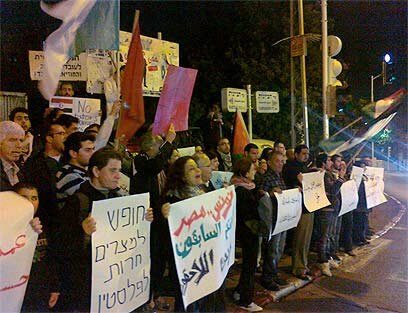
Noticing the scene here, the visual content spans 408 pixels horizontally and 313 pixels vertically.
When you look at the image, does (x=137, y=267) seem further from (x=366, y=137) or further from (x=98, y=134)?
(x=366, y=137)

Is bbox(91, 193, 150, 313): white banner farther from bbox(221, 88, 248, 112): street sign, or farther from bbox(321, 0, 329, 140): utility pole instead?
bbox(321, 0, 329, 140): utility pole

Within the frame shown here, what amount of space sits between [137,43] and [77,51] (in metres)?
0.71

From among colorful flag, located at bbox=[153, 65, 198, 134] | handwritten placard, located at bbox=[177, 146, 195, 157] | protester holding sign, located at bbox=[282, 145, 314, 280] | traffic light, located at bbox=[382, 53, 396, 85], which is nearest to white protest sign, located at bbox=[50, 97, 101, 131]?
colorful flag, located at bbox=[153, 65, 198, 134]

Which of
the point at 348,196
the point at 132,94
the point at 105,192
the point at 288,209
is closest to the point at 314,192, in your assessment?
the point at 288,209

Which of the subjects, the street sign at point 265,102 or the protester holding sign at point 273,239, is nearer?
the protester holding sign at point 273,239

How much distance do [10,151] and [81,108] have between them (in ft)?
11.2

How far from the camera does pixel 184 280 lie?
388cm

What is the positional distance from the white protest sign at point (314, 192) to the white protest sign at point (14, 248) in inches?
160

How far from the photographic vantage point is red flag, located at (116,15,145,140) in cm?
487

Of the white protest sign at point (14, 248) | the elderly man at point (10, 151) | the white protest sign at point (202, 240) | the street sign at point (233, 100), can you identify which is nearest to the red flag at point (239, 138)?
the street sign at point (233, 100)

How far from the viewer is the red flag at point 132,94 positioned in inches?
192

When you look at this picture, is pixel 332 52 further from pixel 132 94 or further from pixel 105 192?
pixel 105 192

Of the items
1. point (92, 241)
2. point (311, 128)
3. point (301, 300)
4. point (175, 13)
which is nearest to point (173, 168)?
point (92, 241)

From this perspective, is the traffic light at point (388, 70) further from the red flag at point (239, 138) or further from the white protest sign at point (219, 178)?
the white protest sign at point (219, 178)
